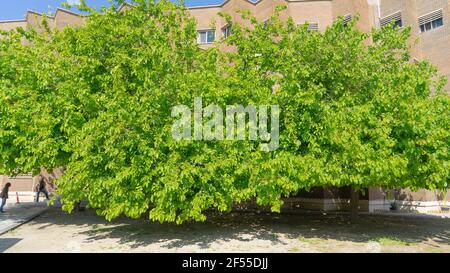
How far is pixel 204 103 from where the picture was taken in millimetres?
9188

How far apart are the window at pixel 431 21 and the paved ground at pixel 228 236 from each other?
1381 cm

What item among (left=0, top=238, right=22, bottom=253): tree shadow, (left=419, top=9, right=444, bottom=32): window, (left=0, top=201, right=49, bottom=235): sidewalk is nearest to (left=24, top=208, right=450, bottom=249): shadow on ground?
(left=0, top=201, right=49, bottom=235): sidewalk

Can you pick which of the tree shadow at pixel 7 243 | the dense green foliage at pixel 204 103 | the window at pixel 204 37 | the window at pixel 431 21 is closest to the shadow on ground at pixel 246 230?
the dense green foliage at pixel 204 103

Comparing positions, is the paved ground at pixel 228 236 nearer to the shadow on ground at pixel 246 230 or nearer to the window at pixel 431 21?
the shadow on ground at pixel 246 230

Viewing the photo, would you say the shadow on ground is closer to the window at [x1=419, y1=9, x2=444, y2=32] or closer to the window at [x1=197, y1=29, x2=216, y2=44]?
the window at [x1=419, y1=9, x2=444, y2=32]

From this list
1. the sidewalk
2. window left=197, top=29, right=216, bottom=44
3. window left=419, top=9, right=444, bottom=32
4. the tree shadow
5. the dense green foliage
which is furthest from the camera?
window left=197, top=29, right=216, bottom=44

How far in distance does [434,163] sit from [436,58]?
651 inches

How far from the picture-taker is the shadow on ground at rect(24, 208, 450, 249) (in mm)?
10195

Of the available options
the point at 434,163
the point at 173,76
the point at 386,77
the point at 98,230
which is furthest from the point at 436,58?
the point at 98,230

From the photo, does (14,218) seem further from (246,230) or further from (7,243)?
(246,230)

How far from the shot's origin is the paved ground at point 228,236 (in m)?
9.09

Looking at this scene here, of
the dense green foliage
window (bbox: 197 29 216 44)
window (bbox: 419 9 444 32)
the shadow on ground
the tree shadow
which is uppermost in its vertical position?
window (bbox: 197 29 216 44)

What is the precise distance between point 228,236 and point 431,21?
20804 millimetres
